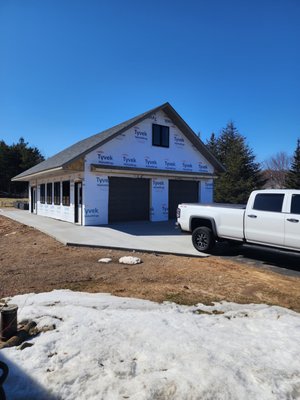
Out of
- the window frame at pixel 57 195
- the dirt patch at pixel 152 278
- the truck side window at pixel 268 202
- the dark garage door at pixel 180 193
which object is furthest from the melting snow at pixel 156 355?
the window frame at pixel 57 195

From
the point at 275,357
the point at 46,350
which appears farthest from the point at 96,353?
the point at 275,357

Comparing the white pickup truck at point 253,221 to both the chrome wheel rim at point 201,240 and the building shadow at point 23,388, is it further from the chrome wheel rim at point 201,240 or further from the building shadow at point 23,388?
the building shadow at point 23,388

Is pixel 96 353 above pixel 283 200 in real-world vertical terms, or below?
below

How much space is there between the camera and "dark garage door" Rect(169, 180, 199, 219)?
2020 cm

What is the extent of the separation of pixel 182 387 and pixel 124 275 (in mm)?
4553

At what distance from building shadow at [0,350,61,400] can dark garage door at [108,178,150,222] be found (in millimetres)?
14352

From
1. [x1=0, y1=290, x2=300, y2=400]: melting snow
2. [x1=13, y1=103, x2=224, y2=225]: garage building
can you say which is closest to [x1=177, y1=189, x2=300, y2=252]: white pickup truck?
[x1=0, y1=290, x2=300, y2=400]: melting snow

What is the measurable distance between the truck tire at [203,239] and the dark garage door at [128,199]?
7.93m

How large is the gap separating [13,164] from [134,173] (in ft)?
136

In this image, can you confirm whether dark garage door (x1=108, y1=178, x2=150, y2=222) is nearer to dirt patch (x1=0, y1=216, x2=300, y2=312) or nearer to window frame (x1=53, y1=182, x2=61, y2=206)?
window frame (x1=53, y1=182, x2=61, y2=206)

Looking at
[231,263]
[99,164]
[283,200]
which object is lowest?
[231,263]

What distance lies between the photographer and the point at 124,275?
742cm

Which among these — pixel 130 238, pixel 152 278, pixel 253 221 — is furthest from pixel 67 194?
pixel 152 278

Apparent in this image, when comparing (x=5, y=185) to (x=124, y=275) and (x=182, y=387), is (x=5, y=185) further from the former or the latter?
(x=182, y=387)
